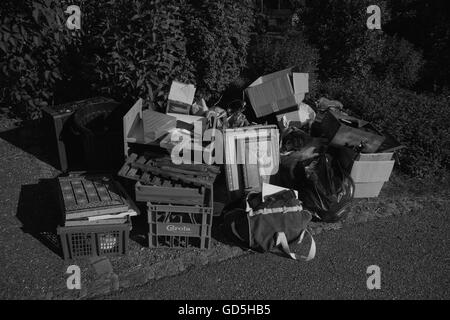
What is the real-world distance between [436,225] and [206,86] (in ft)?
10.8

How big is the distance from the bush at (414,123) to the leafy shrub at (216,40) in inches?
68.7

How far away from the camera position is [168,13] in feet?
17.3

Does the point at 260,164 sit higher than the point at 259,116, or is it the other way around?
the point at 259,116

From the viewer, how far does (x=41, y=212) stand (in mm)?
4523

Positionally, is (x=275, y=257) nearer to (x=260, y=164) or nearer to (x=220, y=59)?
(x=260, y=164)

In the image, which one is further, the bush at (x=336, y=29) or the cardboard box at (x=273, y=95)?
the bush at (x=336, y=29)

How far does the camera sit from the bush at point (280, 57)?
6.43 m

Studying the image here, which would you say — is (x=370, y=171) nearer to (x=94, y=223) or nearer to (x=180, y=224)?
(x=180, y=224)

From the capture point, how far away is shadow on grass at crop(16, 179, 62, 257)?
4145mm

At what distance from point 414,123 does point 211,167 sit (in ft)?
10.0

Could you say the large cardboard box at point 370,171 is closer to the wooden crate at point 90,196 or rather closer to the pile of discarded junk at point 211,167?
the pile of discarded junk at point 211,167

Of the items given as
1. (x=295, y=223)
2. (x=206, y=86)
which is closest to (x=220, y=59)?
(x=206, y=86)

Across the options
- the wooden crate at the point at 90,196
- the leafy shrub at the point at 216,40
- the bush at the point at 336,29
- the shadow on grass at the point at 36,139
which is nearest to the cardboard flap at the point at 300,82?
the leafy shrub at the point at 216,40

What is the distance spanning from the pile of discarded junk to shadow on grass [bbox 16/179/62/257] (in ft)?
0.70
